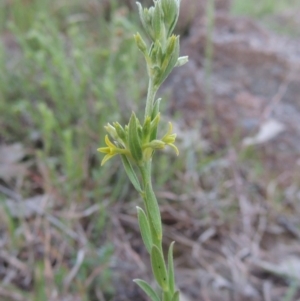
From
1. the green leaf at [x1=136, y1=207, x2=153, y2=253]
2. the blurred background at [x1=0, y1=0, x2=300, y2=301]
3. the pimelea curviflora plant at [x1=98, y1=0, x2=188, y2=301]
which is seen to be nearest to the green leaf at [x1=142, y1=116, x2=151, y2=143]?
the pimelea curviflora plant at [x1=98, y1=0, x2=188, y2=301]

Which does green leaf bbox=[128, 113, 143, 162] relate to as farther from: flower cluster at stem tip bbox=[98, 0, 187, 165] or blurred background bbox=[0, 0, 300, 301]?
blurred background bbox=[0, 0, 300, 301]

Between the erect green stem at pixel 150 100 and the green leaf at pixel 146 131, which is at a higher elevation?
the erect green stem at pixel 150 100

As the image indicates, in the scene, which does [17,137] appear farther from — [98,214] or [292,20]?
[292,20]

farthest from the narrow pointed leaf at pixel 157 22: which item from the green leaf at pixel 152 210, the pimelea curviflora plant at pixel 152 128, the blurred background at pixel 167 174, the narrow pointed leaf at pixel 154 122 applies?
the blurred background at pixel 167 174

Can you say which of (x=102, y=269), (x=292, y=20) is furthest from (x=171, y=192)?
(x=292, y=20)

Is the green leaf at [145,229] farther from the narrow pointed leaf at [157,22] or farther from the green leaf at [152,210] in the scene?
the narrow pointed leaf at [157,22]

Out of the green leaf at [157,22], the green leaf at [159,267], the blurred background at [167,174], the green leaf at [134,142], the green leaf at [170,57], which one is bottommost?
the blurred background at [167,174]

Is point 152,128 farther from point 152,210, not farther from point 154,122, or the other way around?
point 152,210
